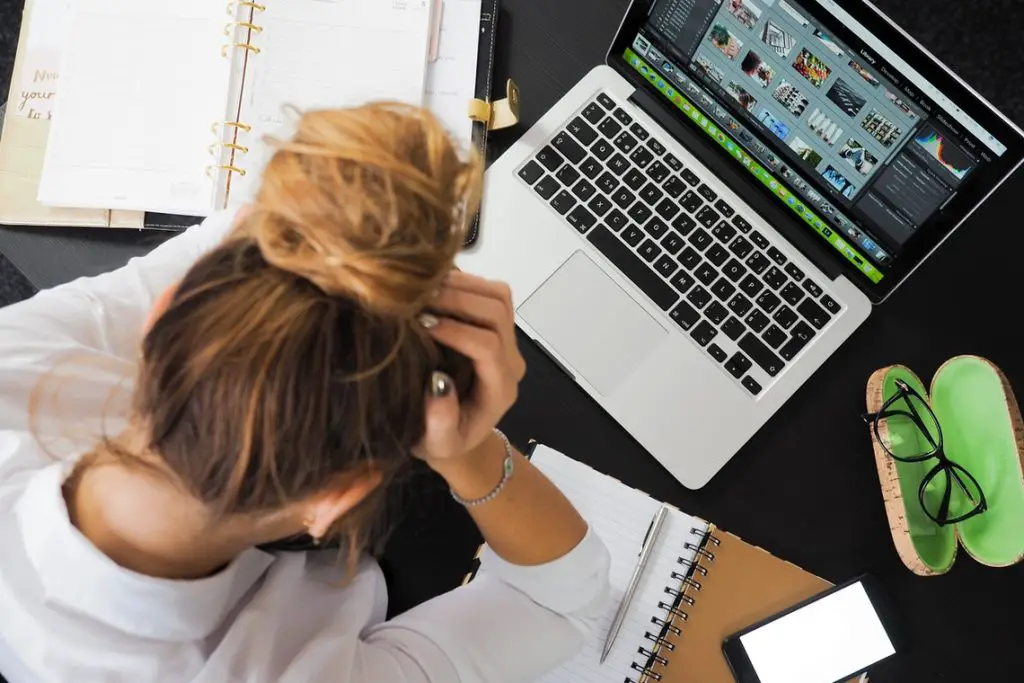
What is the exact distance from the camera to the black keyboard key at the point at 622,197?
0.69m

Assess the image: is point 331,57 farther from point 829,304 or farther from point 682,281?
point 829,304

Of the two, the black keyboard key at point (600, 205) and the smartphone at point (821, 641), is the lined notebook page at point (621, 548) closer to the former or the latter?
the smartphone at point (821, 641)

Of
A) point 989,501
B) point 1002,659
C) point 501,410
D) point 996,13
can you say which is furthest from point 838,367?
point 996,13

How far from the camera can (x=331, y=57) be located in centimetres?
67

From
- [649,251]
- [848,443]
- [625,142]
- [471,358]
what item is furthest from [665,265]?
[471,358]

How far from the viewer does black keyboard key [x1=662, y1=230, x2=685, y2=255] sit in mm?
684

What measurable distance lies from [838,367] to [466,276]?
0.42 meters

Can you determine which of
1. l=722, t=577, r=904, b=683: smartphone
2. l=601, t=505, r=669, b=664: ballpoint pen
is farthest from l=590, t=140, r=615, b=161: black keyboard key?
l=722, t=577, r=904, b=683: smartphone

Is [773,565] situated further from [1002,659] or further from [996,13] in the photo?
[996,13]

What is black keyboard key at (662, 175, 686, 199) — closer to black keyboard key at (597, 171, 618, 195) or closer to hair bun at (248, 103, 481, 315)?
black keyboard key at (597, 171, 618, 195)

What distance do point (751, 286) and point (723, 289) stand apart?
3cm

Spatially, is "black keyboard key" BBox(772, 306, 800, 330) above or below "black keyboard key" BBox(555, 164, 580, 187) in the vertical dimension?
below

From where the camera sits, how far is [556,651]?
0.57 metres

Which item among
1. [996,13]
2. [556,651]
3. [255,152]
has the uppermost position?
[996,13]
